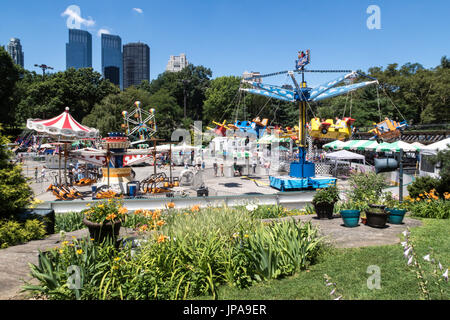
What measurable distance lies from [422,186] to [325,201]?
5489 mm

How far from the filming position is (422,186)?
1220 cm

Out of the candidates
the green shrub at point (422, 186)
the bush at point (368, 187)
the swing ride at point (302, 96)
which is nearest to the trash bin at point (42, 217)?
the bush at point (368, 187)

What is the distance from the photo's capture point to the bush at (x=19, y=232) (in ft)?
22.8

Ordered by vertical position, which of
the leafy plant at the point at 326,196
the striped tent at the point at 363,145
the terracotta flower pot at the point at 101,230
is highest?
the striped tent at the point at 363,145

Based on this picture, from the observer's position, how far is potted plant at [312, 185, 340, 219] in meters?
9.35

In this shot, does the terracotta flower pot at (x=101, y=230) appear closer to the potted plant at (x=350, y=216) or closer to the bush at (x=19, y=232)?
the bush at (x=19, y=232)

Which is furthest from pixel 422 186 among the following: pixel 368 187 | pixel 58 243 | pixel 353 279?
pixel 58 243

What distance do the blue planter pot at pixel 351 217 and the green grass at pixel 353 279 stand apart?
171cm

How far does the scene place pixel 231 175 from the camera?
26297mm

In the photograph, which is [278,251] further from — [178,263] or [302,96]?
[302,96]
